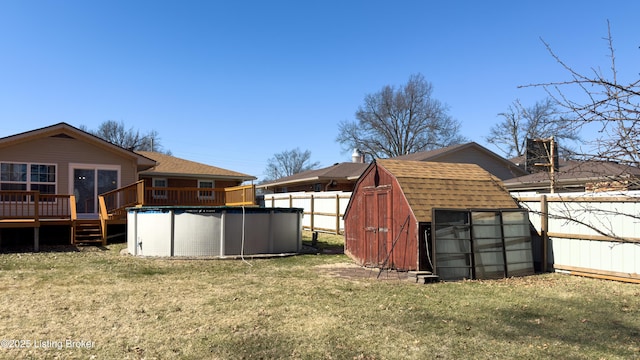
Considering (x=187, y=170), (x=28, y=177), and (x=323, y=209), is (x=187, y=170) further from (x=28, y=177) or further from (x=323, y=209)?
(x=323, y=209)

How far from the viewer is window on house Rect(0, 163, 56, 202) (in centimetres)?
1698

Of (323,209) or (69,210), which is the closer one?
(69,210)

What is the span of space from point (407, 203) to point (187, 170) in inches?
739

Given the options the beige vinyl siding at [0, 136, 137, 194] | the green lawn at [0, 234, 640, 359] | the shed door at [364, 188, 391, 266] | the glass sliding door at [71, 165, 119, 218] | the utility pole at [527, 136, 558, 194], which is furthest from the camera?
the glass sliding door at [71, 165, 119, 218]

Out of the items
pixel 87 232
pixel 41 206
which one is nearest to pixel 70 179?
pixel 41 206

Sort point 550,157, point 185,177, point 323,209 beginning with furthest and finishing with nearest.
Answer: point 185,177, point 323,209, point 550,157

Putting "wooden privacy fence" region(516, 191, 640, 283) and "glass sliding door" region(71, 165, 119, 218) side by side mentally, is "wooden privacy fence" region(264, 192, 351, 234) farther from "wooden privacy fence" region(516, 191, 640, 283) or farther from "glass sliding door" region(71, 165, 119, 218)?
"wooden privacy fence" region(516, 191, 640, 283)

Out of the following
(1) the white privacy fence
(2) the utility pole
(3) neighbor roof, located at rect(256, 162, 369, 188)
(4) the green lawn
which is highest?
(3) neighbor roof, located at rect(256, 162, 369, 188)

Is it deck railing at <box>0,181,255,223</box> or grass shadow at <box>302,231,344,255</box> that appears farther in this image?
deck railing at <box>0,181,255,223</box>

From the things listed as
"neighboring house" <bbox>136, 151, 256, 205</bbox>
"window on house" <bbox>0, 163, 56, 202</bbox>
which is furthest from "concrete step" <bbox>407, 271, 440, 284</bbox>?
"neighboring house" <bbox>136, 151, 256, 205</bbox>

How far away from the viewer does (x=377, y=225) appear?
11.4 meters

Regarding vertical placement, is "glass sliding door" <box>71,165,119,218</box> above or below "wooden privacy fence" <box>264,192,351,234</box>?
above

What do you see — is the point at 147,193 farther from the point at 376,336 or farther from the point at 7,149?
the point at 376,336

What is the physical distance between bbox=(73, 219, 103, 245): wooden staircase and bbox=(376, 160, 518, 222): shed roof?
1060 centimetres
